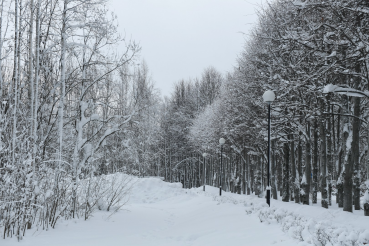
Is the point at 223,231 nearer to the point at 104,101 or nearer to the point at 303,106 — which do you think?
the point at 303,106

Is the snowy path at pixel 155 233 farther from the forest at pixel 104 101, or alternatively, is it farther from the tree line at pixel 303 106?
the tree line at pixel 303 106

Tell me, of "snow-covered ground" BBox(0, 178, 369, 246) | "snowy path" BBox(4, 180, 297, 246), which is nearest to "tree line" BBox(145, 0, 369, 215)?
"snow-covered ground" BBox(0, 178, 369, 246)

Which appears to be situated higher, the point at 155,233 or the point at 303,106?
the point at 303,106

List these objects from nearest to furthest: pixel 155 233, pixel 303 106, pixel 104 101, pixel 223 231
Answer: pixel 223 231, pixel 155 233, pixel 303 106, pixel 104 101

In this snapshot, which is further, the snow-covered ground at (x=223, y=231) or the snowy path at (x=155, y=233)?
the snowy path at (x=155, y=233)

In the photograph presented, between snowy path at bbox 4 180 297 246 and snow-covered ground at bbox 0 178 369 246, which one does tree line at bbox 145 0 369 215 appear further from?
A: snowy path at bbox 4 180 297 246

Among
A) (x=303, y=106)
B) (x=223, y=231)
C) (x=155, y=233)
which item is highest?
(x=303, y=106)

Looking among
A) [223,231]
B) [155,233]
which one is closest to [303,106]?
[223,231]

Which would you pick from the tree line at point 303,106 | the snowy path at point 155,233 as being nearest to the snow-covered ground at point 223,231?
the snowy path at point 155,233

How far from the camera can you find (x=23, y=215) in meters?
6.86

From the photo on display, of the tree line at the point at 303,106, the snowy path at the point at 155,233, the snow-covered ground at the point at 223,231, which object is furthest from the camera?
the tree line at the point at 303,106

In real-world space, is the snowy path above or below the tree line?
below

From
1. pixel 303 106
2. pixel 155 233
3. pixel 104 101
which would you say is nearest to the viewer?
pixel 155 233

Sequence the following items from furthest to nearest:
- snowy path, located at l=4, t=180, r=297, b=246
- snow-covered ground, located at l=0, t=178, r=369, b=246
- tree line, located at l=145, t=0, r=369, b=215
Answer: tree line, located at l=145, t=0, r=369, b=215 → snowy path, located at l=4, t=180, r=297, b=246 → snow-covered ground, located at l=0, t=178, r=369, b=246
